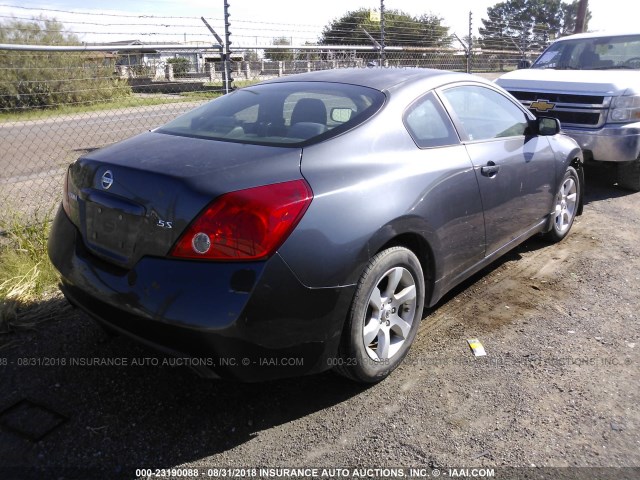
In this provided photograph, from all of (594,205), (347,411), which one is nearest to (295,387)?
(347,411)

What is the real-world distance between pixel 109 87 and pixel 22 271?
6.56 meters

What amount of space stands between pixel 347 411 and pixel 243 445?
0.55m

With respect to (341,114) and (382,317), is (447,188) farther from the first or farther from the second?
(382,317)

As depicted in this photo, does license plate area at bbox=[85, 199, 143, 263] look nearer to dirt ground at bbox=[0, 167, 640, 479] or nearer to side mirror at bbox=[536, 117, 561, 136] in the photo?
dirt ground at bbox=[0, 167, 640, 479]

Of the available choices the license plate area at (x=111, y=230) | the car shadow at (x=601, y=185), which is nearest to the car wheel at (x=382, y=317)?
the license plate area at (x=111, y=230)

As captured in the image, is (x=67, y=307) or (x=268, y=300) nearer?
(x=268, y=300)

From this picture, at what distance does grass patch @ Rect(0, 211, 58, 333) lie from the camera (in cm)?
359

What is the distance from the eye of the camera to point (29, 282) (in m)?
3.86

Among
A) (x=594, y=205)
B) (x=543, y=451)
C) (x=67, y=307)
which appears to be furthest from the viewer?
(x=594, y=205)

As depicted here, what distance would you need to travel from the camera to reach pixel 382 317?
286 centimetres

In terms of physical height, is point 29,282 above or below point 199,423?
above

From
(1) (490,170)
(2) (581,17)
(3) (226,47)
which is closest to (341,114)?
(1) (490,170)

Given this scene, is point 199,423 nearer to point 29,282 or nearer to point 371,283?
point 371,283

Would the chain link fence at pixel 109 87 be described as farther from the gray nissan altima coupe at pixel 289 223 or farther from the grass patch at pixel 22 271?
the gray nissan altima coupe at pixel 289 223
